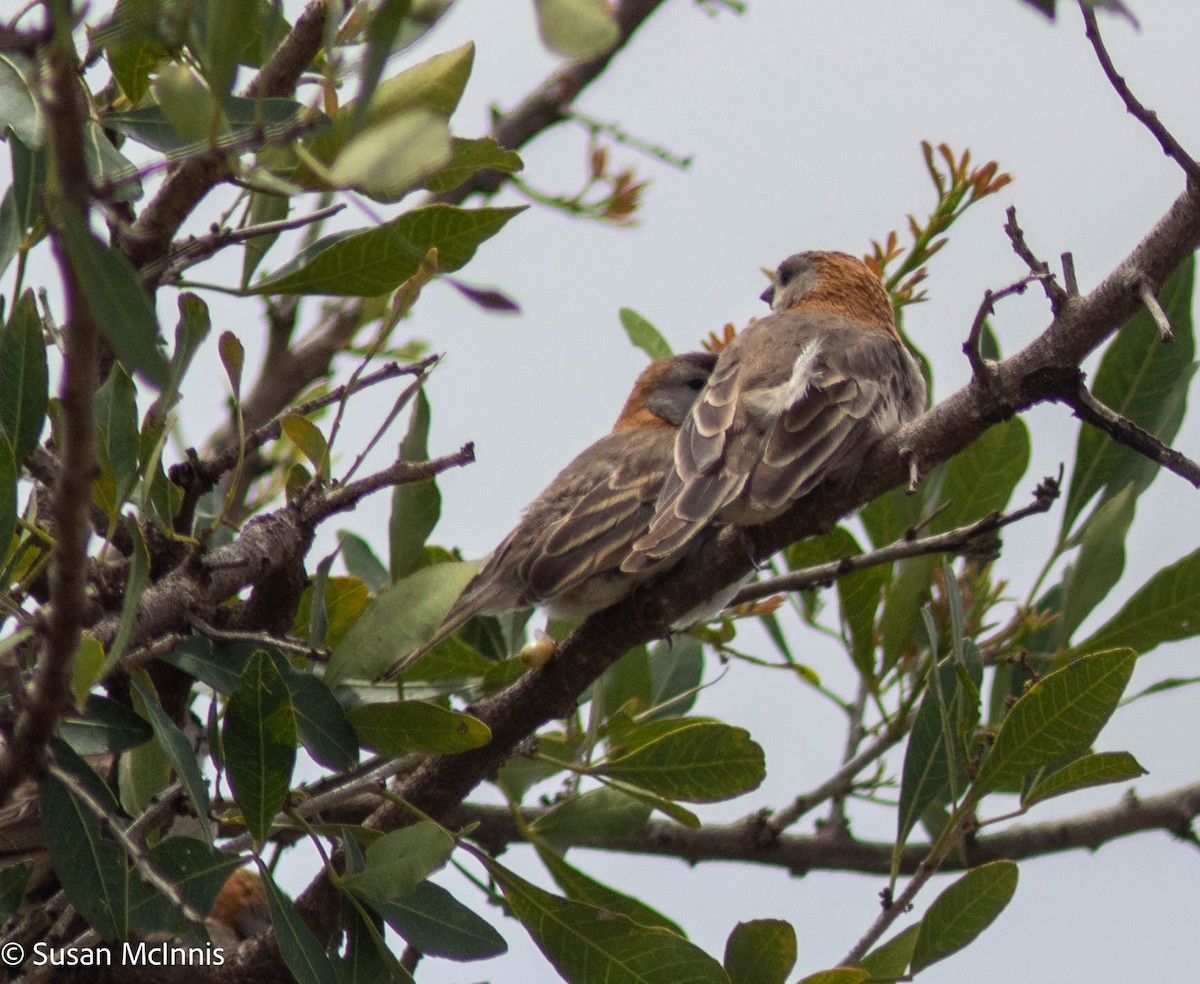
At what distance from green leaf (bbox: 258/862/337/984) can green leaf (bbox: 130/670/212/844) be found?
151 millimetres

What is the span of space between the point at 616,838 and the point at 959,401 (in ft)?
4.10

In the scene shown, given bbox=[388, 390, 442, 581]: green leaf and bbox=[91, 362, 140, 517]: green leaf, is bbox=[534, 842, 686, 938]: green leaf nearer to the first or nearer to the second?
bbox=[388, 390, 442, 581]: green leaf

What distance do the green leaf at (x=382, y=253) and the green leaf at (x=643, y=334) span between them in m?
1.73

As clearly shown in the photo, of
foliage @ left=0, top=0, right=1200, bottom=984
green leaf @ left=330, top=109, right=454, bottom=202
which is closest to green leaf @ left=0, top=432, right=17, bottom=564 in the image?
foliage @ left=0, top=0, right=1200, bottom=984

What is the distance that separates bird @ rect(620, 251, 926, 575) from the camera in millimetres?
3438

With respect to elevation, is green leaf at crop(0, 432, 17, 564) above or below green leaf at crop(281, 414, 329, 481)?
below

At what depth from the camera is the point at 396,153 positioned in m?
1.02

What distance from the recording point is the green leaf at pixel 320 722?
8.79ft

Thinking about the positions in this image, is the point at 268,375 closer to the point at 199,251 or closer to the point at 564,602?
the point at 564,602

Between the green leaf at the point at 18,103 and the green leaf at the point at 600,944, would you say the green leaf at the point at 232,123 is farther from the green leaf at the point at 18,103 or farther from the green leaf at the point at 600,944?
the green leaf at the point at 600,944

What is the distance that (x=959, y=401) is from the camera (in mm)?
2756

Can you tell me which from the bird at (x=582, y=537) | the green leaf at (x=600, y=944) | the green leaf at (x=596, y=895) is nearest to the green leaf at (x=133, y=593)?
the bird at (x=582, y=537)

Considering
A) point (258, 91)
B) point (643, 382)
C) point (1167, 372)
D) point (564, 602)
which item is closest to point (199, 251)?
point (258, 91)

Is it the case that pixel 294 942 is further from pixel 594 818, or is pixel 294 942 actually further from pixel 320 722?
pixel 594 818
